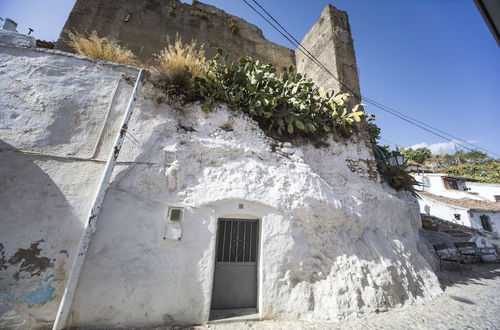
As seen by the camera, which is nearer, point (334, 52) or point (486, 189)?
point (334, 52)

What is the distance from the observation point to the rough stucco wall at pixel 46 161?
9.73 ft

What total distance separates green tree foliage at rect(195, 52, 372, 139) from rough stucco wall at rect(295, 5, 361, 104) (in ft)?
4.06

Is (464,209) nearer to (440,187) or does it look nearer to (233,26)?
(440,187)

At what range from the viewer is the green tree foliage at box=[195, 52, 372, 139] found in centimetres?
480

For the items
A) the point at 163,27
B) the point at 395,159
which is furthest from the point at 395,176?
the point at 163,27

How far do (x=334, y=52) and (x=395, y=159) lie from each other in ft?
12.3

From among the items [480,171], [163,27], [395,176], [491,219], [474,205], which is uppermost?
[480,171]

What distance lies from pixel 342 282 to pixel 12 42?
737cm

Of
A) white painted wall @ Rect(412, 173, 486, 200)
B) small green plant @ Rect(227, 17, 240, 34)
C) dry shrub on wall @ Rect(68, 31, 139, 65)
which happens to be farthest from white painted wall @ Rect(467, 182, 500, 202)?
dry shrub on wall @ Rect(68, 31, 139, 65)

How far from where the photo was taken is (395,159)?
6.41 metres

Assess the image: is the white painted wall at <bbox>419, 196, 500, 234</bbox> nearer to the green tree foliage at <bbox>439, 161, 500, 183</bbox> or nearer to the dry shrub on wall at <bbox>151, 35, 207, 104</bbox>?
the green tree foliage at <bbox>439, 161, 500, 183</bbox>

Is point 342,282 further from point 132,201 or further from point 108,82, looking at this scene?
point 108,82

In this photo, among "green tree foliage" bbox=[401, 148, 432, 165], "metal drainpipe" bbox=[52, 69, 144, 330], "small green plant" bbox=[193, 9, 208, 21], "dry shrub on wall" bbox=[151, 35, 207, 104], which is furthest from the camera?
"green tree foliage" bbox=[401, 148, 432, 165]

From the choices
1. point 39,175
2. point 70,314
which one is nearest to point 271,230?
point 70,314
